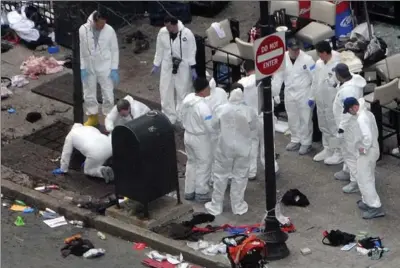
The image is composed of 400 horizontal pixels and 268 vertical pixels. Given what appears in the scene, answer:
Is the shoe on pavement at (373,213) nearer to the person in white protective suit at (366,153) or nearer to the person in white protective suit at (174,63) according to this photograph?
the person in white protective suit at (366,153)

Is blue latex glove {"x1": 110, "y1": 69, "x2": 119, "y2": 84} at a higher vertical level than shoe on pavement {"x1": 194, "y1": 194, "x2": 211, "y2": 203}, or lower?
higher

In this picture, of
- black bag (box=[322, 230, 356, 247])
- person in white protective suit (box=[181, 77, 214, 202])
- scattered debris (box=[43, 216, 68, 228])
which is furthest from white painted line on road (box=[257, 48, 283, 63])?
scattered debris (box=[43, 216, 68, 228])

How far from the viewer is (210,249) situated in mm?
17766

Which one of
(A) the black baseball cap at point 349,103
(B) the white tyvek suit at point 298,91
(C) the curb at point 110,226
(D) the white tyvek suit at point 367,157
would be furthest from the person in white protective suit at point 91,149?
(D) the white tyvek suit at point 367,157

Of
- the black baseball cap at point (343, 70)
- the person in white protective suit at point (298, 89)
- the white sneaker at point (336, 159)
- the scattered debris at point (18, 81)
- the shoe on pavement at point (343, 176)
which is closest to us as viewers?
the black baseball cap at point (343, 70)

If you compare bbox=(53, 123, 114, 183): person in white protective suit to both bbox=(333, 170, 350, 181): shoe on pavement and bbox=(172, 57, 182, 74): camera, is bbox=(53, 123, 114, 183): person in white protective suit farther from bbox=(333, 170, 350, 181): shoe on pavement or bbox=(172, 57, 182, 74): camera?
bbox=(333, 170, 350, 181): shoe on pavement

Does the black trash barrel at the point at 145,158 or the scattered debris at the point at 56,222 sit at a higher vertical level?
the black trash barrel at the point at 145,158

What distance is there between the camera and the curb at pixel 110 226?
1773cm

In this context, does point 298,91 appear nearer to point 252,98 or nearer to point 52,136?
point 252,98

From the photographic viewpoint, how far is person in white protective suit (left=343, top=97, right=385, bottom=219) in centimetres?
1822

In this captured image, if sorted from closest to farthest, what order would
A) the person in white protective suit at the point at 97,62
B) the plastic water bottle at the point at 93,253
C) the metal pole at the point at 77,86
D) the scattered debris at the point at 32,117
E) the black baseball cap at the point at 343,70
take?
the plastic water bottle at the point at 93,253
the black baseball cap at the point at 343,70
the metal pole at the point at 77,86
the person in white protective suit at the point at 97,62
the scattered debris at the point at 32,117

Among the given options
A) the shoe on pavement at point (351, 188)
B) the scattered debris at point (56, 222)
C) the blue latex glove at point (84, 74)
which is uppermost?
the blue latex glove at point (84, 74)

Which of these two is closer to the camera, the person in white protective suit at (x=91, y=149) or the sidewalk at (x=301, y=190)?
the sidewalk at (x=301, y=190)

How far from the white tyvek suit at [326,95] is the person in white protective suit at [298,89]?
130 millimetres
